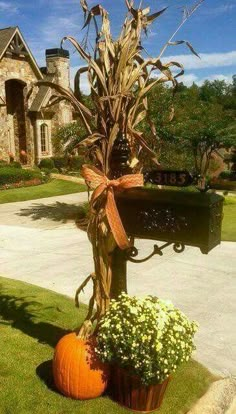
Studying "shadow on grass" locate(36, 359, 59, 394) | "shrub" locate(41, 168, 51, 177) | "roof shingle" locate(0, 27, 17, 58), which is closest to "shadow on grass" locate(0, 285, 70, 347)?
"shadow on grass" locate(36, 359, 59, 394)

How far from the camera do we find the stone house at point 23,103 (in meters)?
29.3

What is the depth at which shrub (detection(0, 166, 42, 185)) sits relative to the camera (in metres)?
24.2

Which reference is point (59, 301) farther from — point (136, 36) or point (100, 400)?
point (136, 36)

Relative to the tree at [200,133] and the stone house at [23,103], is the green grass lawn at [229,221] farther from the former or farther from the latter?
the stone house at [23,103]

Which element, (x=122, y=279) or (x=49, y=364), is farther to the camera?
(x=49, y=364)

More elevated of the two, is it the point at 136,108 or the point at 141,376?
the point at 136,108

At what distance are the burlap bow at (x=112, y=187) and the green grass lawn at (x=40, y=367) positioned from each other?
1.98m

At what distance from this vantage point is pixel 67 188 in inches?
971

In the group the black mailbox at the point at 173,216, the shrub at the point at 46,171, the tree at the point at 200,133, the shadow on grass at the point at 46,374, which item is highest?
the tree at the point at 200,133

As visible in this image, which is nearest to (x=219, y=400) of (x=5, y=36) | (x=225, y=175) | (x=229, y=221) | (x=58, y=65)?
(x=229, y=221)

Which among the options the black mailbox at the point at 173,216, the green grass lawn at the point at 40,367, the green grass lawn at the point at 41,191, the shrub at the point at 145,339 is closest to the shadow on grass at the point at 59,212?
the green grass lawn at the point at 41,191

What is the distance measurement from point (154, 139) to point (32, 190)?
18525mm

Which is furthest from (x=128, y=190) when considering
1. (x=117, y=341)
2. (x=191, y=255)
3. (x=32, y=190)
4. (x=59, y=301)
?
(x=32, y=190)

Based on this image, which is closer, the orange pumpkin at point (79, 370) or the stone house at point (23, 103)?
the orange pumpkin at point (79, 370)
